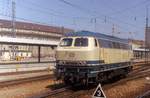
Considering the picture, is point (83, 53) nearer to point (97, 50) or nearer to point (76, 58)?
point (76, 58)

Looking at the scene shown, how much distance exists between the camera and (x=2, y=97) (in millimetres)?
15031

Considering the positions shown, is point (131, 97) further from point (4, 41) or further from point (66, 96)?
point (4, 41)

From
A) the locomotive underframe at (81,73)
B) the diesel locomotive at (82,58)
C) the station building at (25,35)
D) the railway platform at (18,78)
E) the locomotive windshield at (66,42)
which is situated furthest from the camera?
the station building at (25,35)

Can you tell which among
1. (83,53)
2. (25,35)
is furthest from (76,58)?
(25,35)

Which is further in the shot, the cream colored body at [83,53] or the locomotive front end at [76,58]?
the cream colored body at [83,53]

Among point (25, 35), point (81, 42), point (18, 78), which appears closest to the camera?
point (81, 42)

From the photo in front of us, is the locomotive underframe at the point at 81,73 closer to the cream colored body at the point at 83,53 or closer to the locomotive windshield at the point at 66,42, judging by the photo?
the cream colored body at the point at 83,53

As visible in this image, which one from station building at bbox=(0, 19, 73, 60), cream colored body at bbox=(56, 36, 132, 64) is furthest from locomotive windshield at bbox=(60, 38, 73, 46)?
station building at bbox=(0, 19, 73, 60)

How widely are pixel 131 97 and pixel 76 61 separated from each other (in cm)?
369

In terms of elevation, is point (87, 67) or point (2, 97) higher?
point (87, 67)

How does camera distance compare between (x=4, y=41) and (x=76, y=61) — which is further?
(x=4, y=41)

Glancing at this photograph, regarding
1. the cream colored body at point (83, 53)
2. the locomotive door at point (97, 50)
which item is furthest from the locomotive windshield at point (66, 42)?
the locomotive door at point (97, 50)

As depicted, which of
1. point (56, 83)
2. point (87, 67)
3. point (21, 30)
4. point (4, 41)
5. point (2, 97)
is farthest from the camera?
point (21, 30)

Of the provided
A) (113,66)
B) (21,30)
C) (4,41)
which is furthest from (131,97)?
(21,30)
